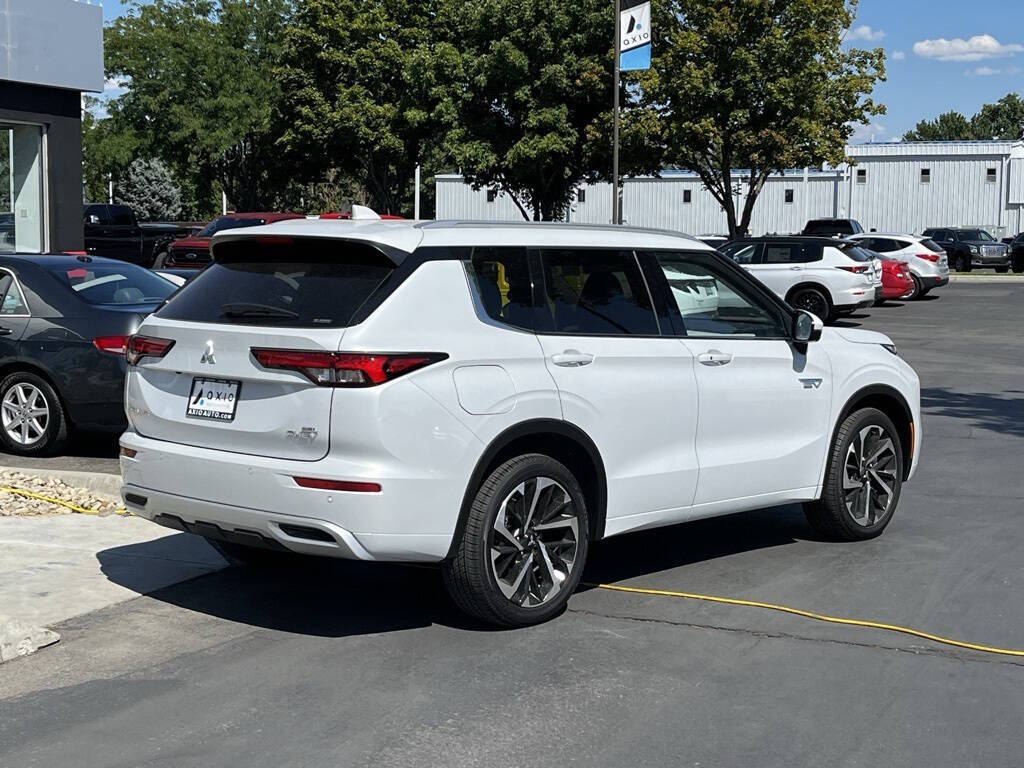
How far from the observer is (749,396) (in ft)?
22.5

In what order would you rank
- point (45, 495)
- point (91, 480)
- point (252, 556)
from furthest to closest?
1. point (91, 480)
2. point (45, 495)
3. point (252, 556)

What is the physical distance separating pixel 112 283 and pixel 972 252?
46.0 metres

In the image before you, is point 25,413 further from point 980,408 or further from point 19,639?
point 980,408

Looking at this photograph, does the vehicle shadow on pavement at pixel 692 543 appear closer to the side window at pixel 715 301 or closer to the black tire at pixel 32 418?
the side window at pixel 715 301

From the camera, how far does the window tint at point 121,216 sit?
3709 centimetres

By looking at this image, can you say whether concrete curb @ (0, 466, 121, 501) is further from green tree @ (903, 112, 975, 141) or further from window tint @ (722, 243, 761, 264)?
green tree @ (903, 112, 975, 141)

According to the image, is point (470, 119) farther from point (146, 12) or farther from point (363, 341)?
A: point (363, 341)

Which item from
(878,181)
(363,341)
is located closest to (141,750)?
(363,341)

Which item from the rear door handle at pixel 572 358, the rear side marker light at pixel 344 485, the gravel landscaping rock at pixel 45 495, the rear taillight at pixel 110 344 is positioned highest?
the rear door handle at pixel 572 358

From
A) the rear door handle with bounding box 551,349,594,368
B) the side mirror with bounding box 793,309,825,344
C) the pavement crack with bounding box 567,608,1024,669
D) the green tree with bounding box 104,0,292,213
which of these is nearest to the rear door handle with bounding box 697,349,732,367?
the side mirror with bounding box 793,309,825,344

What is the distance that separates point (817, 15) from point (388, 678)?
119ft

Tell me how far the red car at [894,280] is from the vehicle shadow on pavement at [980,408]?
16097mm

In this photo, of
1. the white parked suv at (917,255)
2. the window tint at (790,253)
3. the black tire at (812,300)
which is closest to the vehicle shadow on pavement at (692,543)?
the black tire at (812,300)

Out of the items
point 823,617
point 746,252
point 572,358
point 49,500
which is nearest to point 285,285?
point 572,358
